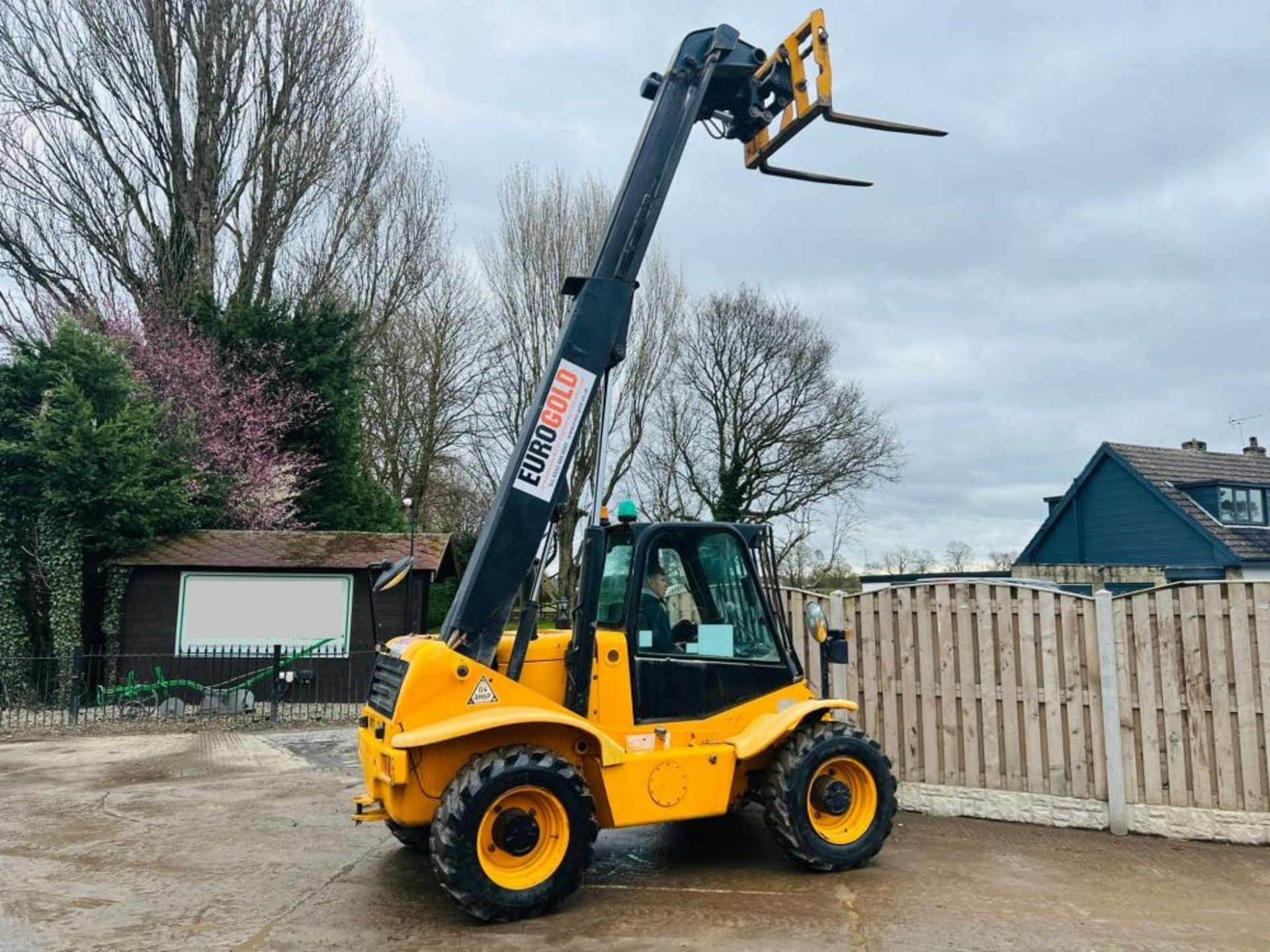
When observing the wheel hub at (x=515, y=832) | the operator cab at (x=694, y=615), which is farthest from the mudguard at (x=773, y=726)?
the wheel hub at (x=515, y=832)

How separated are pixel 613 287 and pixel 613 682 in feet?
7.61

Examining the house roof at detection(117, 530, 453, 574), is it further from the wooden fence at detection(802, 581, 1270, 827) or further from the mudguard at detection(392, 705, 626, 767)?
the mudguard at detection(392, 705, 626, 767)

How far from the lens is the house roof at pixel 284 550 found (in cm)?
1478

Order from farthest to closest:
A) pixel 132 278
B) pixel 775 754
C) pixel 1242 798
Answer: pixel 132 278 → pixel 1242 798 → pixel 775 754

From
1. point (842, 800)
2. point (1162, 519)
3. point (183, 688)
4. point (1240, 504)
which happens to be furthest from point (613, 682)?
point (1240, 504)

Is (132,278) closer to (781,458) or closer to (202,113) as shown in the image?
(202,113)

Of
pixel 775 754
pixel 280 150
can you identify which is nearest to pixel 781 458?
pixel 280 150

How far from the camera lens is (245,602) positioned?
1481cm

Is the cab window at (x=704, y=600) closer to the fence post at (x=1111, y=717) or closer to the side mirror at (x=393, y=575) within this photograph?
the side mirror at (x=393, y=575)

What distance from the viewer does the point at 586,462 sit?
22750 millimetres

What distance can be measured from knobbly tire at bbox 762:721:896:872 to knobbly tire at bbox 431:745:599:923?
45.9 inches

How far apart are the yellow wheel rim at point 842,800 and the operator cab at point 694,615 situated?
586 mm

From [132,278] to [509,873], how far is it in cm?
2052

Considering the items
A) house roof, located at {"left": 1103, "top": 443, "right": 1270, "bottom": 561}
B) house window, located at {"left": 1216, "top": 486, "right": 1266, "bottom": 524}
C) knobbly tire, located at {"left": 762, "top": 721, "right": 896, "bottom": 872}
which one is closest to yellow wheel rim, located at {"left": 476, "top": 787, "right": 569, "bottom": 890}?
knobbly tire, located at {"left": 762, "top": 721, "right": 896, "bottom": 872}
